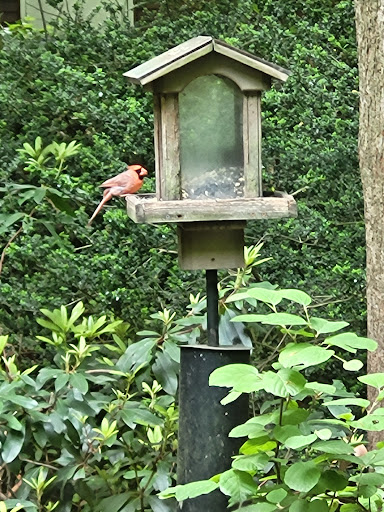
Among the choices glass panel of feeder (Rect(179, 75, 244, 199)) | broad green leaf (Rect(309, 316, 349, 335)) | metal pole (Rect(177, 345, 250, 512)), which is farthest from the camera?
metal pole (Rect(177, 345, 250, 512))

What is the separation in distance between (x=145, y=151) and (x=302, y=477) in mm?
2860

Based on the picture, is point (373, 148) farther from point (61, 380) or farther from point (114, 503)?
point (114, 503)

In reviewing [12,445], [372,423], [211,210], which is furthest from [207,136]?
[12,445]

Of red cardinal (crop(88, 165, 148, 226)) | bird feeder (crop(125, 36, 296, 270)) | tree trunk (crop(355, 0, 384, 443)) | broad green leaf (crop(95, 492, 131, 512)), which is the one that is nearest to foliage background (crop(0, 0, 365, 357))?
tree trunk (crop(355, 0, 384, 443))

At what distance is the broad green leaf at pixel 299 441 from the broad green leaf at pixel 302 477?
0.08m

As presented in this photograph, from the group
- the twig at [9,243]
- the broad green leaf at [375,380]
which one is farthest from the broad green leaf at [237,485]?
the twig at [9,243]

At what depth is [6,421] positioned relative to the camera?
10.3 ft

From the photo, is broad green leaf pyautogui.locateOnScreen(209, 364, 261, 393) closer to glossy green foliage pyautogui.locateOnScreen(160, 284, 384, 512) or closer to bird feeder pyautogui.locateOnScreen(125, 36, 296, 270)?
glossy green foliage pyautogui.locateOnScreen(160, 284, 384, 512)

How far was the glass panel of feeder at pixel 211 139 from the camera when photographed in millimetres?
2674

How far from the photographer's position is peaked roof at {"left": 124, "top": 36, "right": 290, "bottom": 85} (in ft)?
8.40

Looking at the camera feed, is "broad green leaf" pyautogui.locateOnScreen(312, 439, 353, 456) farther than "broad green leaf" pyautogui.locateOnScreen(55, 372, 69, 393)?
No

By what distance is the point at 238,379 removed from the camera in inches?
80.8

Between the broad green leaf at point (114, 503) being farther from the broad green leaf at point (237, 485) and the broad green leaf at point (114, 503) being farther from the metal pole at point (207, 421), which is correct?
the broad green leaf at point (237, 485)

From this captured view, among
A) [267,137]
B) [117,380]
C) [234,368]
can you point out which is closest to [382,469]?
[234,368]
